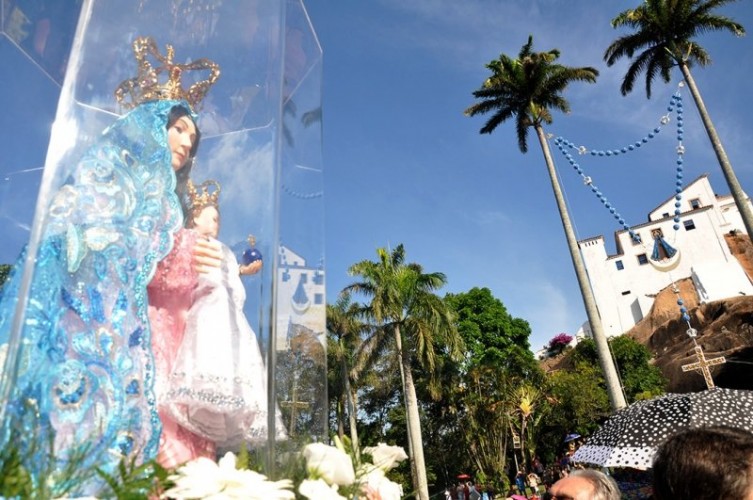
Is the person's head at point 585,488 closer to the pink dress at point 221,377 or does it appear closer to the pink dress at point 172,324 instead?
the pink dress at point 221,377

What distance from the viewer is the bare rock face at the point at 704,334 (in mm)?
30078

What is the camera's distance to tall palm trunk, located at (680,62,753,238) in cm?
1315

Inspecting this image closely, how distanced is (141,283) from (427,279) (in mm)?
17566

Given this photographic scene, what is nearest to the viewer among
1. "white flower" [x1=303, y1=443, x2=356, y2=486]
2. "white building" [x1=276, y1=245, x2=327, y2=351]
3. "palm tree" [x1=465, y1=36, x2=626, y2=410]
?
"white flower" [x1=303, y1=443, x2=356, y2=486]

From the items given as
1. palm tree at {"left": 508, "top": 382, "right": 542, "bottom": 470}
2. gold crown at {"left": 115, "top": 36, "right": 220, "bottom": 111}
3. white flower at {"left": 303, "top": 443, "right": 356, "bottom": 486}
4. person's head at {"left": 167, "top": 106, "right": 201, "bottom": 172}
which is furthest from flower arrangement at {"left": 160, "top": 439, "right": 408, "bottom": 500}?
palm tree at {"left": 508, "top": 382, "right": 542, "bottom": 470}

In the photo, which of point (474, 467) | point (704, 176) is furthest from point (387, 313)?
point (704, 176)

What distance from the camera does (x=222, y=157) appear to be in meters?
2.95

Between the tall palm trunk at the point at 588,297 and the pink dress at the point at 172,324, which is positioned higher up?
the tall palm trunk at the point at 588,297

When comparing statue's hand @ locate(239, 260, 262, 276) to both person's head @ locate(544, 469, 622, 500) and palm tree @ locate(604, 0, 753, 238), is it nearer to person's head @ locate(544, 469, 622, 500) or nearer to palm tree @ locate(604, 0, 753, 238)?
person's head @ locate(544, 469, 622, 500)

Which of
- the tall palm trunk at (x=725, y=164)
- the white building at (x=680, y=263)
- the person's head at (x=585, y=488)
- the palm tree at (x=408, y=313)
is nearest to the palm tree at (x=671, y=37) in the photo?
the tall palm trunk at (x=725, y=164)

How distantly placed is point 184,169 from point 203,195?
0.66 ft

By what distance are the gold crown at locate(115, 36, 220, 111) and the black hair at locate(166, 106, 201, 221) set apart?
82 millimetres

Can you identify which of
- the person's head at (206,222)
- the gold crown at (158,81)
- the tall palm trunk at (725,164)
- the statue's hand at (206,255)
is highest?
the tall palm trunk at (725,164)

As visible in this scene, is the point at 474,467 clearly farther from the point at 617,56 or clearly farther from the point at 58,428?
the point at 58,428
